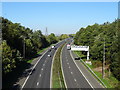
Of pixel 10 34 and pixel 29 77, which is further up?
pixel 10 34

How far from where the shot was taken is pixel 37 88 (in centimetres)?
3606

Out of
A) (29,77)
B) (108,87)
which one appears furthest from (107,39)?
(29,77)

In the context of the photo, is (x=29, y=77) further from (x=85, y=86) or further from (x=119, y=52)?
(x=119, y=52)

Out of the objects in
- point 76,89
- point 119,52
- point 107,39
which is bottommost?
point 76,89

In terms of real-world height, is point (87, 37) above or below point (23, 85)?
above

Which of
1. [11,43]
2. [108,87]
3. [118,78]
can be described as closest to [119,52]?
[118,78]

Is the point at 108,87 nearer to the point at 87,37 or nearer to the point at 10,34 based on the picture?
the point at 10,34

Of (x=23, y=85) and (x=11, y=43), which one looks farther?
(x=11, y=43)

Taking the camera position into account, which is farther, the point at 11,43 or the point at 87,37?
the point at 87,37

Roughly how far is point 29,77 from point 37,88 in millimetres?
8679

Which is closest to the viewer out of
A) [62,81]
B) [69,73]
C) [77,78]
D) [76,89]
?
[76,89]

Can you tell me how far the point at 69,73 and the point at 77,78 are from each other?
5.33 meters

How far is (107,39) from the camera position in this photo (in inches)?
2325

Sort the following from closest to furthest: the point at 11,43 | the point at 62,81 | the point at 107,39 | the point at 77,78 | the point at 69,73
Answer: the point at 62,81 → the point at 77,78 → the point at 69,73 → the point at 11,43 → the point at 107,39
